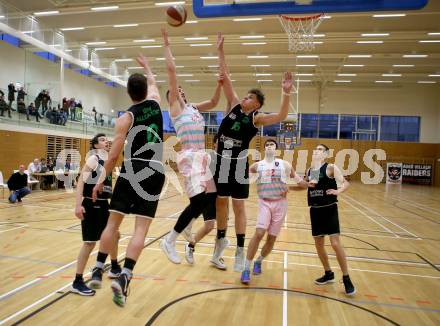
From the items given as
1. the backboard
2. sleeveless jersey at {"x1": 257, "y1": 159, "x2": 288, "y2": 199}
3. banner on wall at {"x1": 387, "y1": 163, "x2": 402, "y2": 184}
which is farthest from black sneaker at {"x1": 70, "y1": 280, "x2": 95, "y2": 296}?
banner on wall at {"x1": 387, "y1": 163, "x2": 402, "y2": 184}

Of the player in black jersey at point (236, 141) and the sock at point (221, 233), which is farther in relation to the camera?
the sock at point (221, 233)

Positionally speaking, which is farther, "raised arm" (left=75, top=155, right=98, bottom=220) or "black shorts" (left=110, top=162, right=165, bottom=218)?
"raised arm" (left=75, top=155, right=98, bottom=220)

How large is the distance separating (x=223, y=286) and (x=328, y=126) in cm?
2856

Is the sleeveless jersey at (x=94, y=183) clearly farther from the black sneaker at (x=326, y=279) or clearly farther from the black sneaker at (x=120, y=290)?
the black sneaker at (x=326, y=279)

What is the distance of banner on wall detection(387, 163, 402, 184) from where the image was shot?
3052 cm

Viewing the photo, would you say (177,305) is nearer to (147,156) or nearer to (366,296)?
(147,156)

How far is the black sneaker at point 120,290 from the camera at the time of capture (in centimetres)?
325

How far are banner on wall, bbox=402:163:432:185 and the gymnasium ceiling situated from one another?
21.1 feet

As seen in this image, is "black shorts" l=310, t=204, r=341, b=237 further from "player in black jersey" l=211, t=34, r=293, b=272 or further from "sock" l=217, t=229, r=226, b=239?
"sock" l=217, t=229, r=226, b=239

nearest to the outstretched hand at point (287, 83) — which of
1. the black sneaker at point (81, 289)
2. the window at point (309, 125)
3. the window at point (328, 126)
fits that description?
the black sneaker at point (81, 289)

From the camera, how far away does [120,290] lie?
3.28m

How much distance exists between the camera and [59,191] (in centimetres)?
1633

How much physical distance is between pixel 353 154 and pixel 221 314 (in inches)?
1155

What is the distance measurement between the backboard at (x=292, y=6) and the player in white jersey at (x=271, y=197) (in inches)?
70.2
